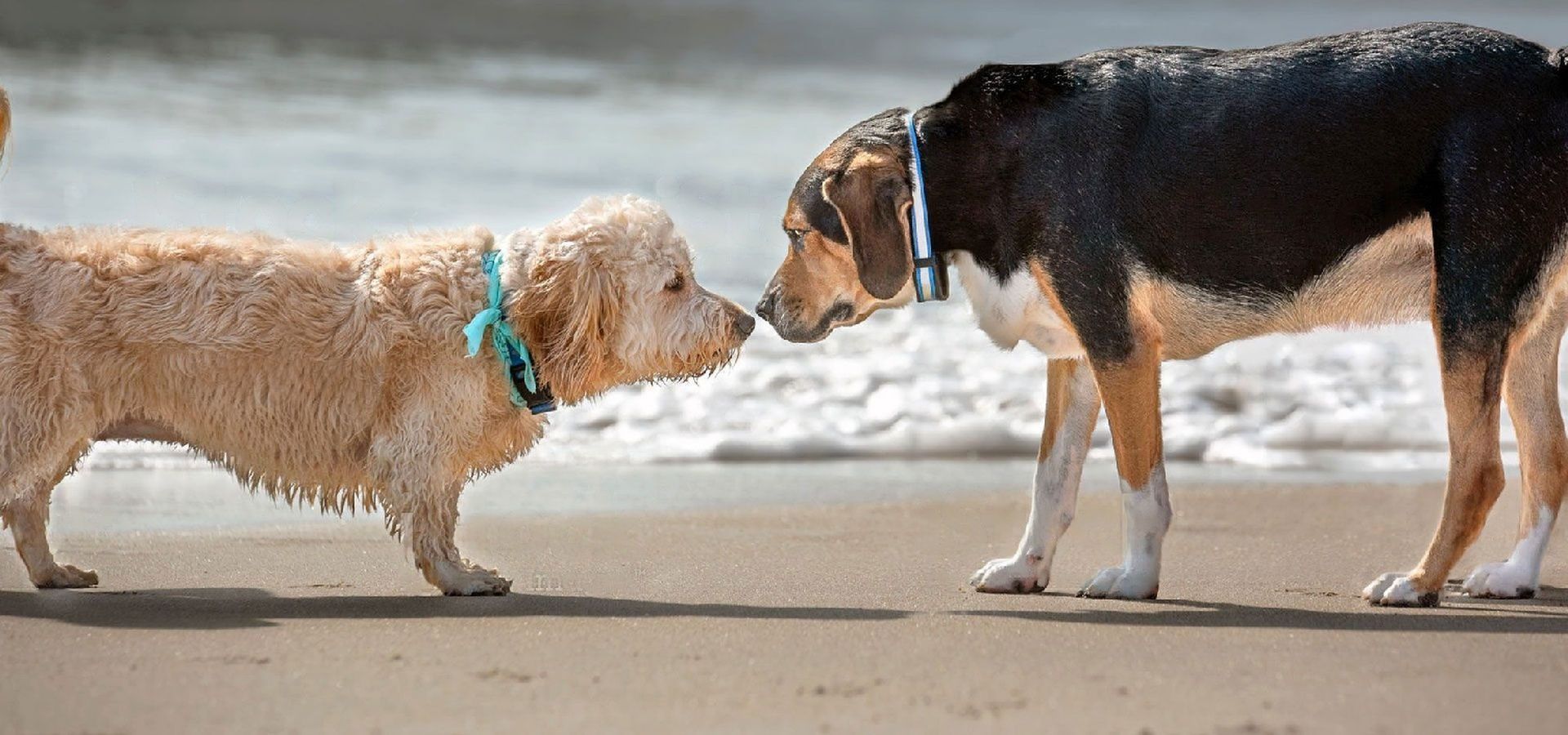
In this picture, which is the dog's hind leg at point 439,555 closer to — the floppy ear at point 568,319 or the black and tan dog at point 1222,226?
the floppy ear at point 568,319

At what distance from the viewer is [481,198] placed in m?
14.8

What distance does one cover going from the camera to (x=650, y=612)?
509 centimetres

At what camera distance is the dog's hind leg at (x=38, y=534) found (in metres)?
5.50

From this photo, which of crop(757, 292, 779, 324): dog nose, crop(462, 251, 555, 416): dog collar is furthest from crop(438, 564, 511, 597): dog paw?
crop(757, 292, 779, 324): dog nose

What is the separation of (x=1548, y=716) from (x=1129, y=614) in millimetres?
1407

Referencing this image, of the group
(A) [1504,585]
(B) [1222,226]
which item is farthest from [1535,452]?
(B) [1222,226]

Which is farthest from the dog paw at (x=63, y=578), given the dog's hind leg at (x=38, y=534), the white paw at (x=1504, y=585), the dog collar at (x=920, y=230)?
the white paw at (x=1504, y=585)

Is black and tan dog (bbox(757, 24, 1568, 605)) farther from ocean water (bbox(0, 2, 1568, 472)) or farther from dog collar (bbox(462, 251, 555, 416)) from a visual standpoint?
ocean water (bbox(0, 2, 1568, 472))

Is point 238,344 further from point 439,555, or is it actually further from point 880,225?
point 880,225

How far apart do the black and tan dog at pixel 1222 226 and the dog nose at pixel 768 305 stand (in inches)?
2.1

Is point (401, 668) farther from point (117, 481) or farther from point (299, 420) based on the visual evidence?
point (117, 481)

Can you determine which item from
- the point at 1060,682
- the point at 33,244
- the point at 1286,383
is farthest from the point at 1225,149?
the point at 1286,383

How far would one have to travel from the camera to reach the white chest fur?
219 inches

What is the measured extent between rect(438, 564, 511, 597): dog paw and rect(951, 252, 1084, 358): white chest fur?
69.0 inches
